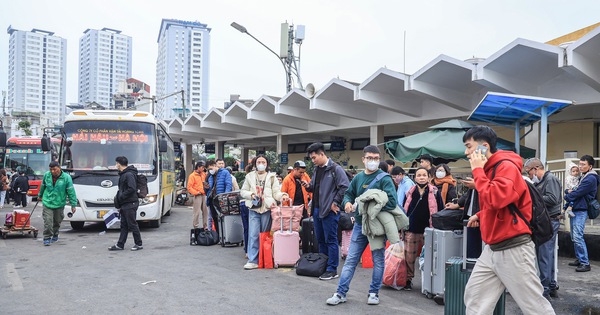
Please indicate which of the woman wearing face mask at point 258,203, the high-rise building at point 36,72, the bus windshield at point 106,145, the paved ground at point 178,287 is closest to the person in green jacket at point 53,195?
the paved ground at point 178,287

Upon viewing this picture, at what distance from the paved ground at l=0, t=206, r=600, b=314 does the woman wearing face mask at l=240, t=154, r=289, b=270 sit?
448mm

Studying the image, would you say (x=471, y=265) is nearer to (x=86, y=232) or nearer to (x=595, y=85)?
(x=595, y=85)

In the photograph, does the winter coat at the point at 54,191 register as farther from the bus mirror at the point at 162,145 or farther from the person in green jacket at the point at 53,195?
the bus mirror at the point at 162,145

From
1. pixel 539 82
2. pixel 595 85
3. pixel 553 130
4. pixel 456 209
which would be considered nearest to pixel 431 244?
pixel 456 209

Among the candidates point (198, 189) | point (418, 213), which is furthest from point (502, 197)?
point (198, 189)

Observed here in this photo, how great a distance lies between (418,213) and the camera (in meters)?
6.77

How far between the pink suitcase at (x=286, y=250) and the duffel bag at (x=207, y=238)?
2.84 metres

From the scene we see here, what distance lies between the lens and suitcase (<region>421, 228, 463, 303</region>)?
573cm

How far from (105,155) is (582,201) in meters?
10.3

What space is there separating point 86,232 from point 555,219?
34.9 ft

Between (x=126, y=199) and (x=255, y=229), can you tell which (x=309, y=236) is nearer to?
(x=255, y=229)

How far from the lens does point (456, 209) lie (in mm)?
5910

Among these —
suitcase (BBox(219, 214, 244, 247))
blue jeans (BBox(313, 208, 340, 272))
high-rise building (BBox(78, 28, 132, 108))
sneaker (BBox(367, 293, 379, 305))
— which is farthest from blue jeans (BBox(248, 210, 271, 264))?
high-rise building (BBox(78, 28, 132, 108))

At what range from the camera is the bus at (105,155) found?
1206cm
